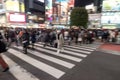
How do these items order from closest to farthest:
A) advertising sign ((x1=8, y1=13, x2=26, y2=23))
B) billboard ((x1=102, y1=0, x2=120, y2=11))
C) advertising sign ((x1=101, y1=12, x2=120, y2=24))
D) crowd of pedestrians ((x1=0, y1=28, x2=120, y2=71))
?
crowd of pedestrians ((x1=0, y1=28, x2=120, y2=71)), billboard ((x1=102, y1=0, x2=120, y2=11)), advertising sign ((x1=101, y1=12, x2=120, y2=24)), advertising sign ((x1=8, y1=13, x2=26, y2=23))

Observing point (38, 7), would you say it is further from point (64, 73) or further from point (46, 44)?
point (64, 73)

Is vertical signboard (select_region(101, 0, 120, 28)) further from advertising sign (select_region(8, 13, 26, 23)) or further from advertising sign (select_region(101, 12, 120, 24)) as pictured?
advertising sign (select_region(8, 13, 26, 23))

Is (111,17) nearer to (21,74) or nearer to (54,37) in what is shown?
(54,37)

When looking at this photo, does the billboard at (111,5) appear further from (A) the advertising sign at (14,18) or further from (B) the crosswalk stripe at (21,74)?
(B) the crosswalk stripe at (21,74)

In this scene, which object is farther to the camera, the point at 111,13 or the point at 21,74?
the point at 111,13

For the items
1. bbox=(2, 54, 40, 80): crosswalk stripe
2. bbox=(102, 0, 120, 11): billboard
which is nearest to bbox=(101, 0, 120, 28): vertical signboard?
bbox=(102, 0, 120, 11): billboard

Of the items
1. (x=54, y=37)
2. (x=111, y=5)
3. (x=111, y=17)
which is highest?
(x=111, y=5)

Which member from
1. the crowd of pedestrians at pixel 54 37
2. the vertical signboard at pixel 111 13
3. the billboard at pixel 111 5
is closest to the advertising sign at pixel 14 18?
the vertical signboard at pixel 111 13

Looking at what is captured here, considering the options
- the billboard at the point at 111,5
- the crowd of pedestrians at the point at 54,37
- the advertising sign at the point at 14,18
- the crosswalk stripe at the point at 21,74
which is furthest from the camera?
the advertising sign at the point at 14,18

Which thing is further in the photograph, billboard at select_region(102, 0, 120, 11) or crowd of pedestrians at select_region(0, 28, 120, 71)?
billboard at select_region(102, 0, 120, 11)

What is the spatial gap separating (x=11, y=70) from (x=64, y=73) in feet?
6.58

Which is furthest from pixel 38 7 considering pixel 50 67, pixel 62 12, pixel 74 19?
pixel 50 67

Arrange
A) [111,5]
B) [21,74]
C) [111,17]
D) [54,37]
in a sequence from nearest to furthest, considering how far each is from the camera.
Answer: [21,74], [54,37], [111,5], [111,17]

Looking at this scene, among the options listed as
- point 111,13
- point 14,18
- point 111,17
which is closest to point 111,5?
point 111,13
